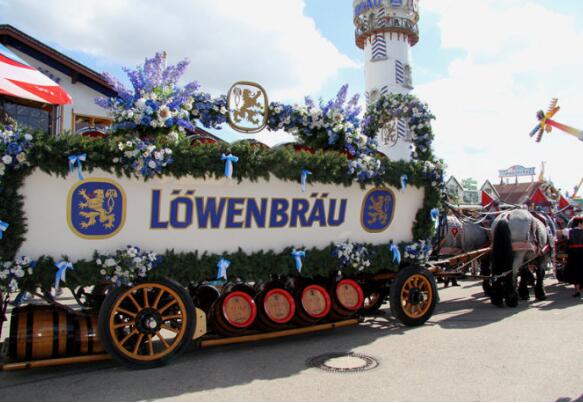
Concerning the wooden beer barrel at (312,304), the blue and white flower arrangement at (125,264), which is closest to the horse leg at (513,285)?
the wooden beer barrel at (312,304)

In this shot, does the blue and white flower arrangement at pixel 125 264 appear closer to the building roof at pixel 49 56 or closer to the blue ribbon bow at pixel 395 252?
the blue ribbon bow at pixel 395 252

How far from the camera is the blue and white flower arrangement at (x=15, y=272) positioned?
4139mm

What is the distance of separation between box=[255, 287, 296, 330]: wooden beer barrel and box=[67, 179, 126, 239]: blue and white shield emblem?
6.22 feet

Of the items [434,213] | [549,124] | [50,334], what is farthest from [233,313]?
[549,124]

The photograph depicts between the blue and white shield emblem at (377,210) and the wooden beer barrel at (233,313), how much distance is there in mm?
1844

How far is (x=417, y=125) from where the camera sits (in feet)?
21.8

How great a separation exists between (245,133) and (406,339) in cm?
324

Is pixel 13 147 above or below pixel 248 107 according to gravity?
below

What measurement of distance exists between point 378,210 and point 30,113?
10286 mm

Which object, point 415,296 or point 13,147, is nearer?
point 13,147

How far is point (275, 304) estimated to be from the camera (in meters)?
5.60

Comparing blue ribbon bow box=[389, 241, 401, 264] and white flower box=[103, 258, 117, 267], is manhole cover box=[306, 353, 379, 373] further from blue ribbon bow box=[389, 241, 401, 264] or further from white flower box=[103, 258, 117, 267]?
white flower box=[103, 258, 117, 267]

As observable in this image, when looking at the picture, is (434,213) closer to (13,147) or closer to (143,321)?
(143,321)

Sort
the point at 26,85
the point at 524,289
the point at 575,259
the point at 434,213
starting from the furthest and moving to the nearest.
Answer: the point at 575,259
the point at 524,289
the point at 26,85
the point at 434,213
